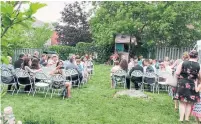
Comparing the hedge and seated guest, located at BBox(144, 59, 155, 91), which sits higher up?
the hedge

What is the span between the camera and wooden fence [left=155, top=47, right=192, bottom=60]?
22531mm

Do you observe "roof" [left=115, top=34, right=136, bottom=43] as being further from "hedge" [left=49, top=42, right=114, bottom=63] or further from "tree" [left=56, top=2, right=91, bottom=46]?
"tree" [left=56, top=2, right=91, bottom=46]

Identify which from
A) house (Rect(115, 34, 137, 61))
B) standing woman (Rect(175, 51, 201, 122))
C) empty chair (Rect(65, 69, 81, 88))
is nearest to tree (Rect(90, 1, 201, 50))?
house (Rect(115, 34, 137, 61))

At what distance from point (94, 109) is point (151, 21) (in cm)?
1432

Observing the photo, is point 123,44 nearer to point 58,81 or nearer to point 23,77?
point 58,81

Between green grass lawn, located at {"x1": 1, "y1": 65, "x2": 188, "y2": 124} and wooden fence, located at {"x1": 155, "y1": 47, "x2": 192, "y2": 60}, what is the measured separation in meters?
12.7

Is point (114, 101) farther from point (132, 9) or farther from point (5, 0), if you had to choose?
point (132, 9)

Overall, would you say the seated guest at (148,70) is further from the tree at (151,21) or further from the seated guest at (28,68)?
the tree at (151,21)

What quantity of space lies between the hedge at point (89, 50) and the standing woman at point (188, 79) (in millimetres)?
18744

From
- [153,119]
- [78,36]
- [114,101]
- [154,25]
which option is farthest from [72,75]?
[78,36]

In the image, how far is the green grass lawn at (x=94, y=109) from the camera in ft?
23.7

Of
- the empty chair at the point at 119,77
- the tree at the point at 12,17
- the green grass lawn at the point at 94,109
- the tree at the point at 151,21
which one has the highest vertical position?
the tree at the point at 151,21

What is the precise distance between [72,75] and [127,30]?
11.7 m

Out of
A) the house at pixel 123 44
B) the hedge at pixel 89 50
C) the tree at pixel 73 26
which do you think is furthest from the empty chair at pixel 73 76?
the tree at pixel 73 26
